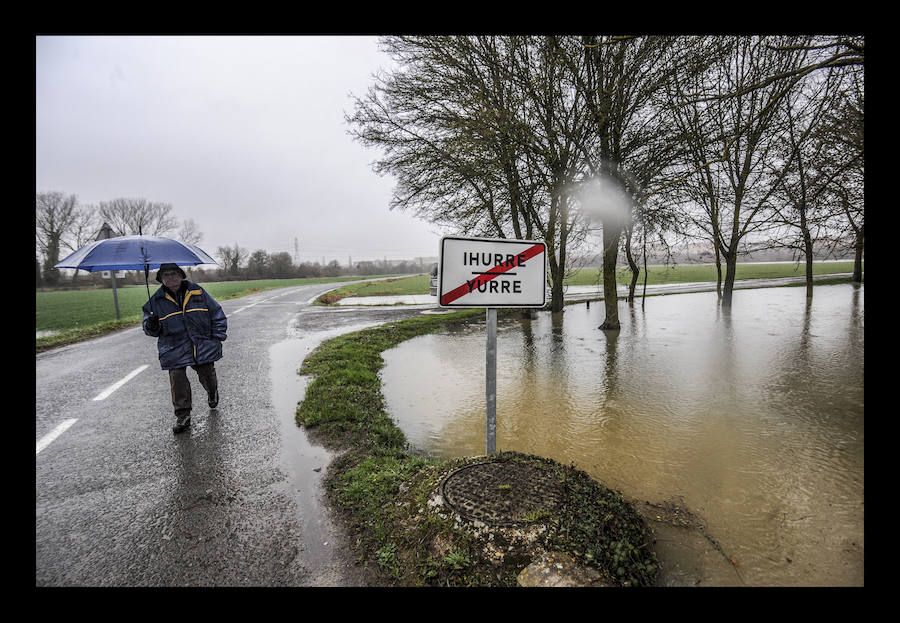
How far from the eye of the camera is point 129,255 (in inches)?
185

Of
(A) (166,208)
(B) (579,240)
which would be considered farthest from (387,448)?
(A) (166,208)

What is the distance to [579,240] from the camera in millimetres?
10828

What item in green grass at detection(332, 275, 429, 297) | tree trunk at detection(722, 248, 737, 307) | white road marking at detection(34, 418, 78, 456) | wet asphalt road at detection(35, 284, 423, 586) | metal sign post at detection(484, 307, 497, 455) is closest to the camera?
wet asphalt road at detection(35, 284, 423, 586)

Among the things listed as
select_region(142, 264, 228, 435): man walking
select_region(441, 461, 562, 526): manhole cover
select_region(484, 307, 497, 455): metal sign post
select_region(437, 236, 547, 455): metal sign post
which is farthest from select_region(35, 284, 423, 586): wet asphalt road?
select_region(437, 236, 547, 455): metal sign post

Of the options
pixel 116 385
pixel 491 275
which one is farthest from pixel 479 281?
pixel 116 385

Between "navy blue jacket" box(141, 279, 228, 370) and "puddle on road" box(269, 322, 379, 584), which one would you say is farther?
"navy blue jacket" box(141, 279, 228, 370)

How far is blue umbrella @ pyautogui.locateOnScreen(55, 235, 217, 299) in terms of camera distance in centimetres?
466

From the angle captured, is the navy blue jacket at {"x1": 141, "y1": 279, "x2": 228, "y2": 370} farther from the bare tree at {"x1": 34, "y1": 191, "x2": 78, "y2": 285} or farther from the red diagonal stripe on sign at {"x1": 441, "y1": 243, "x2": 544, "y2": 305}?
the bare tree at {"x1": 34, "y1": 191, "x2": 78, "y2": 285}

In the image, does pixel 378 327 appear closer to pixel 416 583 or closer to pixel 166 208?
pixel 416 583

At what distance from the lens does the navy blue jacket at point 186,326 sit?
439 centimetres

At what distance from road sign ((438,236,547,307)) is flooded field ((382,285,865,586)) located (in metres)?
1.87

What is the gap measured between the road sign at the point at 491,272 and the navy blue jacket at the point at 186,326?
3485 mm

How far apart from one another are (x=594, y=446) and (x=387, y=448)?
2190 millimetres

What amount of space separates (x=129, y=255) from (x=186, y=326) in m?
1.21
